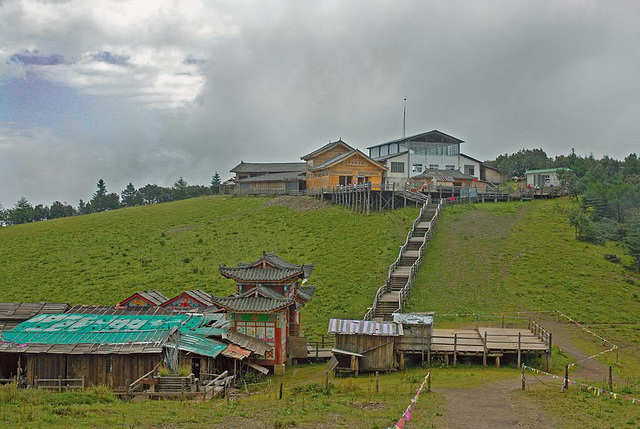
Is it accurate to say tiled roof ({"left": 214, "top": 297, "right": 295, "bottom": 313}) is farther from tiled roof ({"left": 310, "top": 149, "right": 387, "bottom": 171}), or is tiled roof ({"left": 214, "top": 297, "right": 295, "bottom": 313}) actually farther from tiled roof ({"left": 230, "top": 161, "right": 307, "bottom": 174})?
tiled roof ({"left": 230, "top": 161, "right": 307, "bottom": 174})

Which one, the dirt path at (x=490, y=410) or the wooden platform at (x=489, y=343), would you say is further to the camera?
the wooden platform at (x=489, y=343)

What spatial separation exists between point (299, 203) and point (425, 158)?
1664 centimetres

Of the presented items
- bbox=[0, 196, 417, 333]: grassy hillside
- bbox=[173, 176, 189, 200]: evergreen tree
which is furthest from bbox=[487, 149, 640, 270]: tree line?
bbox=[173, 176, 189, 200]: evergreen tree

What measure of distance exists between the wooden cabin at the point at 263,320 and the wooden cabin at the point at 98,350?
1.88 meters

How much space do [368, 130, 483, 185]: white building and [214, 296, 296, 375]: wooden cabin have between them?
4536cm

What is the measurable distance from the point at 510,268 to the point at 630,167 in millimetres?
55592

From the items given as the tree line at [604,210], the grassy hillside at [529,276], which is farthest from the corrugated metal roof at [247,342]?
the tree line at [604,210]

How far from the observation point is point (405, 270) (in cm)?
4269

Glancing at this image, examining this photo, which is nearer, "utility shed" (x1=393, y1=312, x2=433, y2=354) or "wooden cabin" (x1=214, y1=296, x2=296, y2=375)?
"utility shed" (x1=393, y1=312, x2=433, y2=354)

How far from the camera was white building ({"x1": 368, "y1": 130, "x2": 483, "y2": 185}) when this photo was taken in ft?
241

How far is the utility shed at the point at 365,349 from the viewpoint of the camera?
26.4m

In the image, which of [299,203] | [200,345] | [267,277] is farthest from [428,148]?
[200,345]

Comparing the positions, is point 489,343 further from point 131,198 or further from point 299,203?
point 131,198

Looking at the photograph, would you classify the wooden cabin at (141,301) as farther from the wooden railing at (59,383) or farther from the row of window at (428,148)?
the row of window at (428,148)
